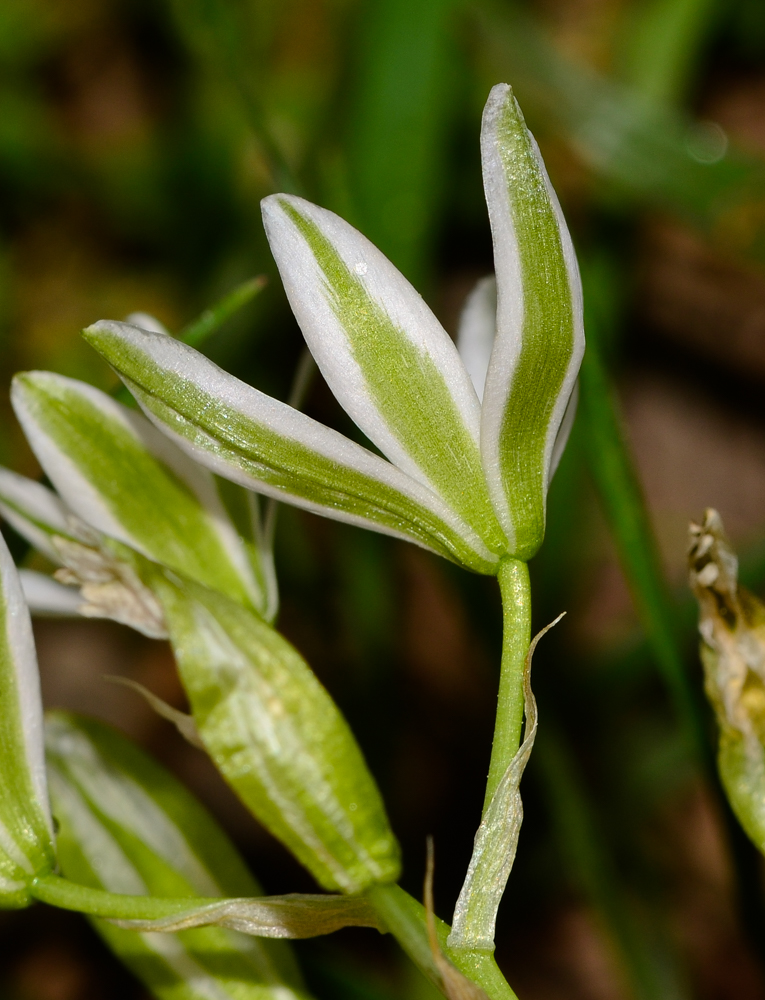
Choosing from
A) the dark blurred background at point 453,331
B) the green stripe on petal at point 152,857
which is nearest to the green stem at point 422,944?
the green stripe on petal at point 152,857

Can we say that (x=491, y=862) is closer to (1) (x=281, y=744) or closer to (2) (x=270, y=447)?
(1) (x=281, y=744)

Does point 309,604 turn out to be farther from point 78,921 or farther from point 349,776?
point 349,776

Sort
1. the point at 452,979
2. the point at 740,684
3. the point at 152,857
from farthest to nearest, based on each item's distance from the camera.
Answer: the point at 152,857 → the point at 740,684 → the point at 452,979

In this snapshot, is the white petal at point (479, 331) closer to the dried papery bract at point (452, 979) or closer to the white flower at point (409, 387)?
the white flower at point (409, 387)

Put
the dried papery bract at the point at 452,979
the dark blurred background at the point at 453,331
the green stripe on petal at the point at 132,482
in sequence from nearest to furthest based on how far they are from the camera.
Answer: the dried papery bract at the point at 452,979 → the green stripe on petal at the point at 132,482 → the dark blurred background at the point at 453,331

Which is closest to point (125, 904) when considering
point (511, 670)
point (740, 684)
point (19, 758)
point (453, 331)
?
point (19, 758)
